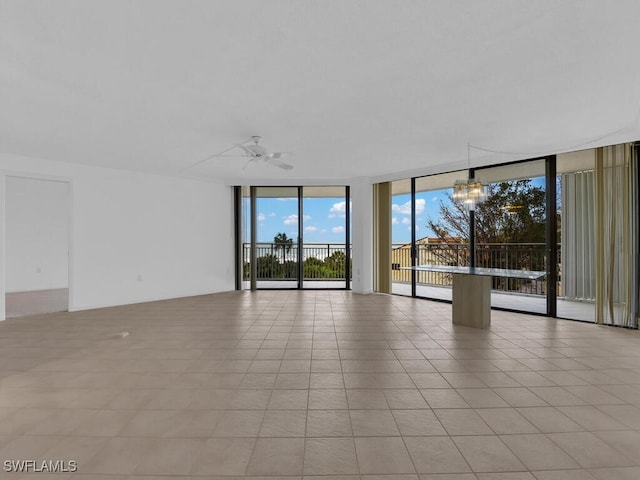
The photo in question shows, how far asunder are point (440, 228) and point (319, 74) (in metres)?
5.96

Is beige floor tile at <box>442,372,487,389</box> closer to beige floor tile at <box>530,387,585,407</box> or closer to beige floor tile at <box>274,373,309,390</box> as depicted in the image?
beige floor tile at <box>530,387,585,407</box>

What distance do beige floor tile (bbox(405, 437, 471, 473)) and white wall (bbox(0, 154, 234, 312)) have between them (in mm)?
5928

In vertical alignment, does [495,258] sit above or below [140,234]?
below

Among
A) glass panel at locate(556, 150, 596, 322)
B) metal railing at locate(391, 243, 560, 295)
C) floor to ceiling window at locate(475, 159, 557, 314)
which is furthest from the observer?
metal railing at locate(391, 243, 560, 295)

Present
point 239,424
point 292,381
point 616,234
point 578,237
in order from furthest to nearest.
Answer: point 578,237 < point 616,234 < point 292,381 < point 239,424

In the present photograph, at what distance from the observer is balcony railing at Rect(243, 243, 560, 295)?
654 cm

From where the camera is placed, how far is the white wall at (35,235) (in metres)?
7.38

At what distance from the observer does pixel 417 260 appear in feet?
26.6

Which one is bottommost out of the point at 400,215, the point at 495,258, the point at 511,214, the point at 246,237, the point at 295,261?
the point at 295,261

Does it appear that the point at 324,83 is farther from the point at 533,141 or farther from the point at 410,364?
the point at 533,141

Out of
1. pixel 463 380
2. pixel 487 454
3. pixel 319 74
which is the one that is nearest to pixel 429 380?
pixel 463 380

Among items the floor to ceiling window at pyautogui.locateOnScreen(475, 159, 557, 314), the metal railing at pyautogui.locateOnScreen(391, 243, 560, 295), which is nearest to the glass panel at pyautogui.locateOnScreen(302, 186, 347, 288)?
the metal railing at pyautogui.locateOnScreen(391, 243, 560, 295)

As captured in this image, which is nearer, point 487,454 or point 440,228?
point 487,454

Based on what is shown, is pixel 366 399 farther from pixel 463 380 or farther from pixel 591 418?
pixel 591 418
